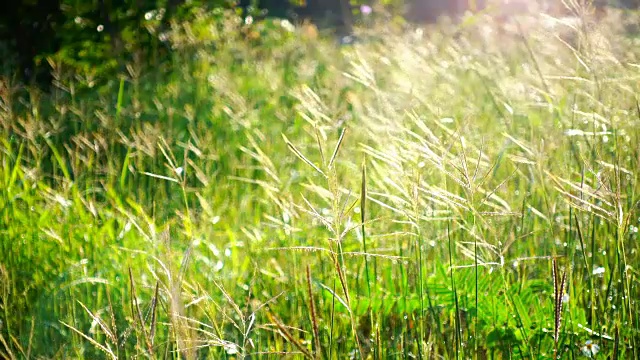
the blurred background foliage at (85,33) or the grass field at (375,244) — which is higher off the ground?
the blurred background foliage at (85,33)

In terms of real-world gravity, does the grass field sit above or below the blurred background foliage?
below

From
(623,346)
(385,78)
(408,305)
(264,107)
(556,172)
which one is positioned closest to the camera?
(623,346)

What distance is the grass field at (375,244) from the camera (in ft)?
3.42

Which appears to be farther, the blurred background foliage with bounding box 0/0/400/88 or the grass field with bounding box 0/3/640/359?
the blurred background foliage with bounding box 0/0/400/88

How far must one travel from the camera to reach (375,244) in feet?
5.91

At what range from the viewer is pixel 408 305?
4.59ft

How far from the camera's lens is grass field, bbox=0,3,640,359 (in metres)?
1.04

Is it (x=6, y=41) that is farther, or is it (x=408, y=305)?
(x=6, y=41)

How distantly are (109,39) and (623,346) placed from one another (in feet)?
14.2

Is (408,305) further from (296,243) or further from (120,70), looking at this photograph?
(120,70)

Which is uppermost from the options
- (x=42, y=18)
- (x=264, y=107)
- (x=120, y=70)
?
(x=42, y=18)

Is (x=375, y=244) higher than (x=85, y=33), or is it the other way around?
(x=85, y=33)

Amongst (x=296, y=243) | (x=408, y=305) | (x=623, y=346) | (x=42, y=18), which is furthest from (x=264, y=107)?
(x=623, y=346)

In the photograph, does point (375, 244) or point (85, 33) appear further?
point (85, 33)
